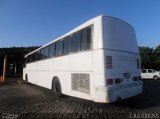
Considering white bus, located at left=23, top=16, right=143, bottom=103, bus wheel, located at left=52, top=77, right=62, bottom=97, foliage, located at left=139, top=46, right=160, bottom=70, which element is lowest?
bus wheel, located at left=52, top=77, right=62, bottom=97

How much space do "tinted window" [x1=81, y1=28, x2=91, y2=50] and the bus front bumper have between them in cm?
170

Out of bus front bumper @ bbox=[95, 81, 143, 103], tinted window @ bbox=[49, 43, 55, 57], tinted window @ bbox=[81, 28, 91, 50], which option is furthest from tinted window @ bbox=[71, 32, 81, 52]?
tinted window @ bbox=[49, 43, 55, 57]

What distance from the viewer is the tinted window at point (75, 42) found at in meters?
8.28

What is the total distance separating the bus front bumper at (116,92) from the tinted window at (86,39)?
5.59 feet

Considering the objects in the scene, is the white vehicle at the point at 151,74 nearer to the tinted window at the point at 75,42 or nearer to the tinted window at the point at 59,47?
the tinted window at the point at 59,47

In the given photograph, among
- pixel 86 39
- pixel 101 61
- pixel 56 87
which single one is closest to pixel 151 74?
pixel 56 87

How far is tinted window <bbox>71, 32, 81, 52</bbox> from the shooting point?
8281mm

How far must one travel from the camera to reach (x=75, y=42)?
857cm

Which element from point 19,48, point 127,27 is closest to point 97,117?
point 127,27

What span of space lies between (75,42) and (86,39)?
0.94m

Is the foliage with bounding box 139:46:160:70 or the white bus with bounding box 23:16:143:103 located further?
the foliage with bounding box 139:46:160:70

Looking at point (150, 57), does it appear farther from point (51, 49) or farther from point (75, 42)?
point (75, 42)

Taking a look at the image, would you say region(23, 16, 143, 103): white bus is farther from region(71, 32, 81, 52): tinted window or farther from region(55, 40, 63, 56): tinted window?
region(55, 40, 63, 56): tinted window

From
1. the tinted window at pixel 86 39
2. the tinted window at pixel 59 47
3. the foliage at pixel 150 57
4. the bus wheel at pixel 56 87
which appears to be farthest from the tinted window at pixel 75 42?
the foliage at pixel 150 57
